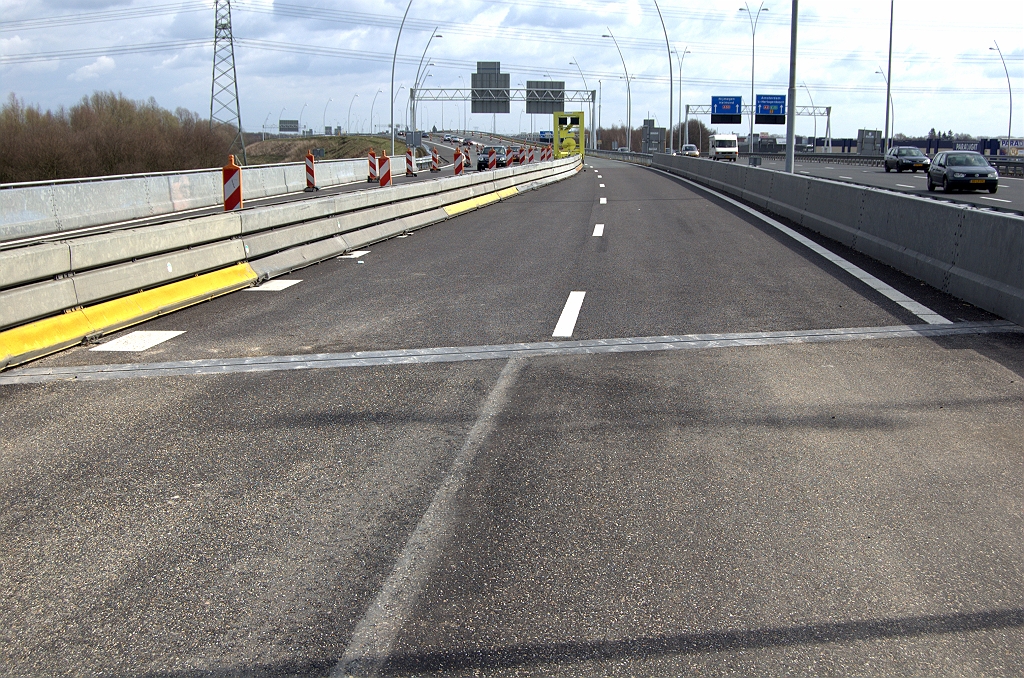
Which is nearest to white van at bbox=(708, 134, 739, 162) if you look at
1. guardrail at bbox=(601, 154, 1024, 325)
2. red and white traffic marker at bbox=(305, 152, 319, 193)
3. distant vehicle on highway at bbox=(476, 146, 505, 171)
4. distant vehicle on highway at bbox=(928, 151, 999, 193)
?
distant vehicle on highway at bbox=(476, 146, 505, 171)

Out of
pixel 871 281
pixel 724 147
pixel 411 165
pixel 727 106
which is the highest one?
pixel 727 106

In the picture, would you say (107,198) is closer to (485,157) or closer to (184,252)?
(184,252)

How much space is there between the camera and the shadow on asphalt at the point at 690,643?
3.02 m

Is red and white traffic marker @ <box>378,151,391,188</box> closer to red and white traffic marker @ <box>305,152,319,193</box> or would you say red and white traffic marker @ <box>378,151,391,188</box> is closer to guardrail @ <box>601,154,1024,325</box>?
guardrail @ <box>601,154,1024,325</box>

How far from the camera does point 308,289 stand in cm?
1089

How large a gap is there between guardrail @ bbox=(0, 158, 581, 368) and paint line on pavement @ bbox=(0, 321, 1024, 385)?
83cm

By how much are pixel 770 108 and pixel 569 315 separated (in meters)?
106

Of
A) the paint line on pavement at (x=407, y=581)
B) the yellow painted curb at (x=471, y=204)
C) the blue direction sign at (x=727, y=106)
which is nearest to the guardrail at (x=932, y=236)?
the paint line on pavement at (x=407, y=581)

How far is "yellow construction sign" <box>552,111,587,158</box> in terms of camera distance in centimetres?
6825

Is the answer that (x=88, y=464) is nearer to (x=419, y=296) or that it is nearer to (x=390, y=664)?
(x=390, y=664)

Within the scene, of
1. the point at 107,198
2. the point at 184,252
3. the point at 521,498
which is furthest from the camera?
the point at 107,198

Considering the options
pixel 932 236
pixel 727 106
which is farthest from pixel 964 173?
pixel 727 106

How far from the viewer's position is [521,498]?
4.40 metres

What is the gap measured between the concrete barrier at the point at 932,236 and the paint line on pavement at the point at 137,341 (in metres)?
7.84
